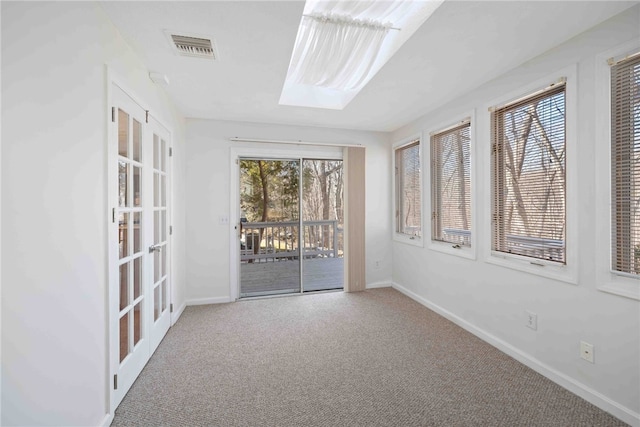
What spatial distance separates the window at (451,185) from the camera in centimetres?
288

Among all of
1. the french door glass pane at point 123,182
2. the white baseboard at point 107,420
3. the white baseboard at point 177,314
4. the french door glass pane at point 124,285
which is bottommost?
the white baseboard at point 107,420

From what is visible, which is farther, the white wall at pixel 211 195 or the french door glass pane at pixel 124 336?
the white wall at pixel 211 195

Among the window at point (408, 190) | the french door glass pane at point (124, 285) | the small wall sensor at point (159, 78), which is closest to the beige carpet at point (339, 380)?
the french door glass pane at point (124, 285)

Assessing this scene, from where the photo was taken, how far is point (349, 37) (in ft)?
6.27

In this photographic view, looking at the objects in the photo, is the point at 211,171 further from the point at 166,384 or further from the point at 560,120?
the point at 560,120

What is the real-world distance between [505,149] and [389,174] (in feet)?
6.30

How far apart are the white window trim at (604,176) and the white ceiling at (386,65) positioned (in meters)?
0.33

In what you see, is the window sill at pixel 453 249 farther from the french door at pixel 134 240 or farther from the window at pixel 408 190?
the french door at pixel 134 240

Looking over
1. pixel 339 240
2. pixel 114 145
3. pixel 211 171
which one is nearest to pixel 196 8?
pixel 114 145

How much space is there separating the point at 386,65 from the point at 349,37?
0.46 meters

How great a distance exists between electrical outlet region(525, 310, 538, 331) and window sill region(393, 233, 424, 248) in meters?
1.43

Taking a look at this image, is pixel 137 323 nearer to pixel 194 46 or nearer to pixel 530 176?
pixel 194 46

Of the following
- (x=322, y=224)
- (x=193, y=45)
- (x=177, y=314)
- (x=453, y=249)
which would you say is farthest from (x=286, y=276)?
(x=193, y=45)

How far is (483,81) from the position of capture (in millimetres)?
2527
